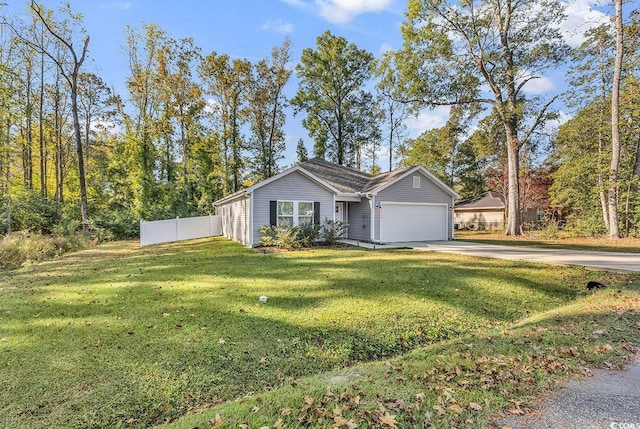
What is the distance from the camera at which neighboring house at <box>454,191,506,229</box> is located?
94.8 ft

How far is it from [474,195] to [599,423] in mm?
36115

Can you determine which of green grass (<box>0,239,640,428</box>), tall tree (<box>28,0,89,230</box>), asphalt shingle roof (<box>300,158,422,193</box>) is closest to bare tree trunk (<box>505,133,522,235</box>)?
asphalt shingle roof (<box>300,158,422,193</box>)

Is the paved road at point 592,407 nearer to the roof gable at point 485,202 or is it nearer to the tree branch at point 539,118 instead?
the tree branch at point 539,118

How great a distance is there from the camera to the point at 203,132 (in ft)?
78.8

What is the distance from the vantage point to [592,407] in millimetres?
2449

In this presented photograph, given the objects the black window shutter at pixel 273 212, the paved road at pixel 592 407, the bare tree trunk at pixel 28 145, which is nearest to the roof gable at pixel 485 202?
the black window shutter at pixel 273 212

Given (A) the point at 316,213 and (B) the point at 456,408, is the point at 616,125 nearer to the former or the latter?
(A) the point at 316,213

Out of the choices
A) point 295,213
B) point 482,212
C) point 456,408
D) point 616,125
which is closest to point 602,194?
point 616,125

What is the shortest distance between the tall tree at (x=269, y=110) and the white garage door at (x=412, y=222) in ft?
44.7

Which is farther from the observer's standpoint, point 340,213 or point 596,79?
point 596,79

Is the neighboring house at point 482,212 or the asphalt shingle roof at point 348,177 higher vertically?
the asphalt shingle roof at point 348,177

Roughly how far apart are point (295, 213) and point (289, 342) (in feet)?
32.8

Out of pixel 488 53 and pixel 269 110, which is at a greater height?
pixel 488 53

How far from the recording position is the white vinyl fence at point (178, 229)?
53.0 ft
